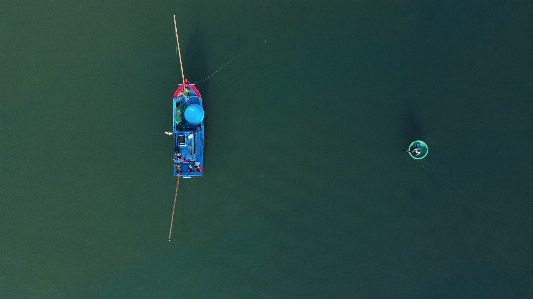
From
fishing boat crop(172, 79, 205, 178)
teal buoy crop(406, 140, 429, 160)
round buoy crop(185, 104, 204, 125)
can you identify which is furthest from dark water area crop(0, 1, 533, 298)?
round buoy crop(185, 104, 204, 125)

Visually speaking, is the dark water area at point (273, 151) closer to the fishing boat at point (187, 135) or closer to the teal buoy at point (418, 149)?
the teal buoy at point (418, 149)

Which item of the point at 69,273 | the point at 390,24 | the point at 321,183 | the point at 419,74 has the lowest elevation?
the point at 69,273

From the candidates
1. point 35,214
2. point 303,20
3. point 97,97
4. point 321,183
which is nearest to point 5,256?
point 35,214

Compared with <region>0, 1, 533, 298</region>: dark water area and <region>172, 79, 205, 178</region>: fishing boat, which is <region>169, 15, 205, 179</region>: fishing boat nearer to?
<region>172, 79, 205, 178</region>: fishing boat

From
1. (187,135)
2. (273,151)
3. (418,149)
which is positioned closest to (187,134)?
(187,135)

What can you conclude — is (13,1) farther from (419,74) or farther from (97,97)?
(419,74)

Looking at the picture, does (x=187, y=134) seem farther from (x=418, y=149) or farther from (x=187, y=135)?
(x=418, y=149)

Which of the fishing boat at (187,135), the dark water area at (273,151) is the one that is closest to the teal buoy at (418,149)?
the dark water area at (273,151)
